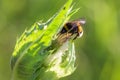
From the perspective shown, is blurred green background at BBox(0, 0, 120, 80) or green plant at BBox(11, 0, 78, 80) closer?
green plant at BBox(11, 0, 78, 80)

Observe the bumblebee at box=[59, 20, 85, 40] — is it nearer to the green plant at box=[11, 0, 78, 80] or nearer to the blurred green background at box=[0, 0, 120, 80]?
the green plant at box=[11, 0, 78, 80]

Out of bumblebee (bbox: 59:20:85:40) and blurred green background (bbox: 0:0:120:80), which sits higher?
blurred green background (bbox: 0:0:120:80)

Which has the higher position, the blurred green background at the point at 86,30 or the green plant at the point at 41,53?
the blurred green background at the point at 86,30

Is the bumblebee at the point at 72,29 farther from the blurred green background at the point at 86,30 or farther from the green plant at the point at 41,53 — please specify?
the blurred green background at the point at 86,30

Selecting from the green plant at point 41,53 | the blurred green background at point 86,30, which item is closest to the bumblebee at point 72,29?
the green plant at point 41,53

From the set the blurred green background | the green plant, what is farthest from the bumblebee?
the blurred green background

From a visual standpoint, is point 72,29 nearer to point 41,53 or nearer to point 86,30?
point 41,53
